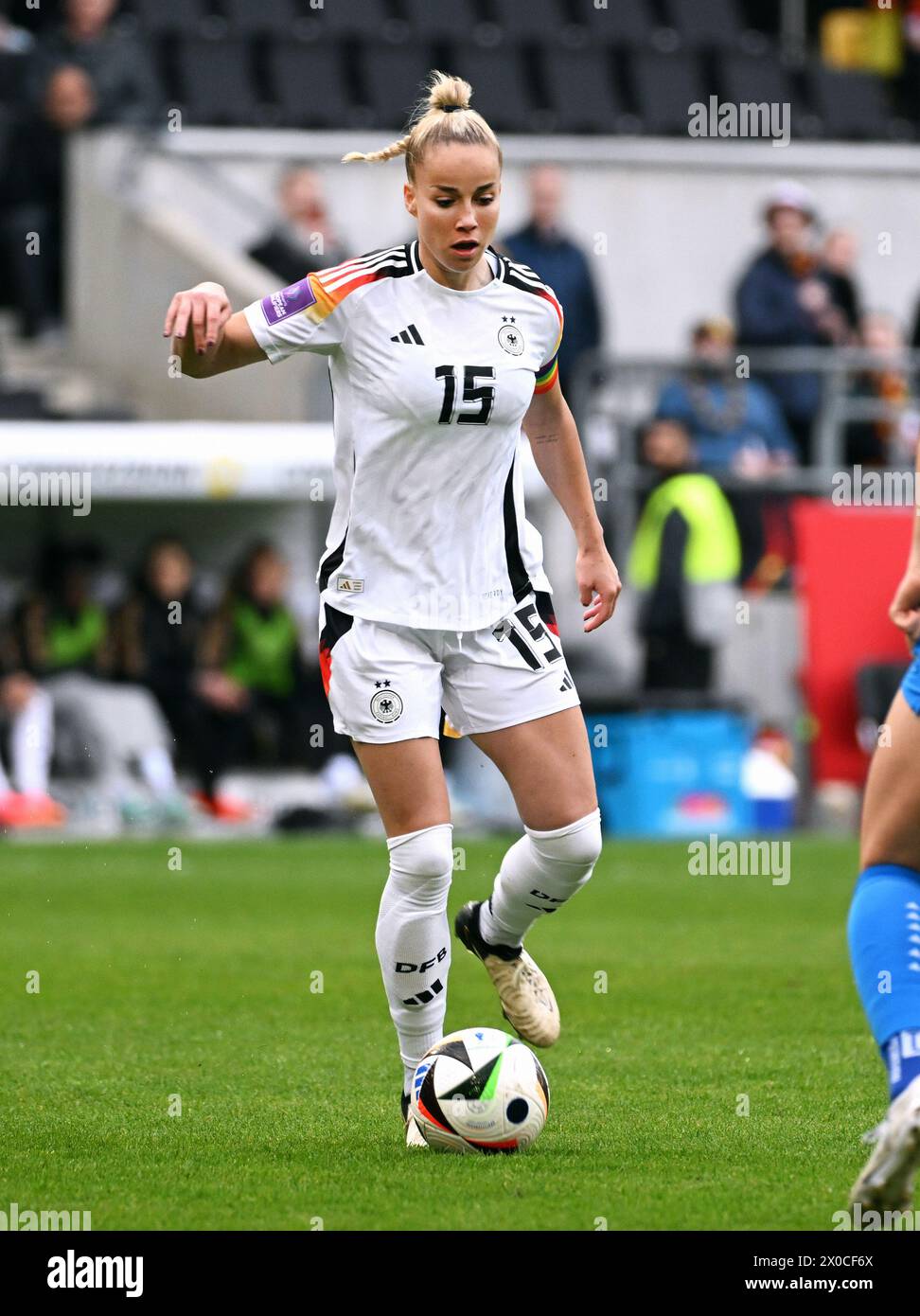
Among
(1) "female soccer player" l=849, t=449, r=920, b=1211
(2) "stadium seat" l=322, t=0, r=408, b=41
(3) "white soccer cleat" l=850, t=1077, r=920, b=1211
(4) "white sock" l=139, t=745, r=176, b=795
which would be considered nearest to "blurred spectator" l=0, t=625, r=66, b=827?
(4) "white sock" l=139, t=745, r=176, b=795

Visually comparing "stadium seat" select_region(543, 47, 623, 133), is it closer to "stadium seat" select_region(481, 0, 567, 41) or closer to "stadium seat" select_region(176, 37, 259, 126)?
"stadium seat" select_region(481, 0, 567, 41)

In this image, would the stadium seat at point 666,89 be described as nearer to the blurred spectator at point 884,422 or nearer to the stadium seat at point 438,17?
the stadium seat at point 438,17

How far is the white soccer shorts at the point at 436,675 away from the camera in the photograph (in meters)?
5.79

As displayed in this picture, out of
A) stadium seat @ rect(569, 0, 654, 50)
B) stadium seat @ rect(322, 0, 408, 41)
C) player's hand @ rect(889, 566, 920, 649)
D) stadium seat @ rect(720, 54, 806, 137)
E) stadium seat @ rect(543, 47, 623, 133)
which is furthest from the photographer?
stadium seat @ rect(569, 0, 654, 50)

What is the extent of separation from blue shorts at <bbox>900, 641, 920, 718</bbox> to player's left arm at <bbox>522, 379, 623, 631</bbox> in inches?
63.4

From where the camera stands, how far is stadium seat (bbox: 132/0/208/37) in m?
20.9

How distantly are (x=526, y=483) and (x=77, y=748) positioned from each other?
11.7ft

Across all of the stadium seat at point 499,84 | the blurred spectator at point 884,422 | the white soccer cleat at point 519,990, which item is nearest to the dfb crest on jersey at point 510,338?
the white soccer cleat at point 519,990

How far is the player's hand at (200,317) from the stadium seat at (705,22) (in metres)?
18.4

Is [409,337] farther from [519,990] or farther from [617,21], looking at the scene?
[617,21]

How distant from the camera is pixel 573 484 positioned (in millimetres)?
6250

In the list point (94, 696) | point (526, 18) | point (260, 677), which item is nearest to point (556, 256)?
point (260, 677)

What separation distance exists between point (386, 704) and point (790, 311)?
43.7 ft

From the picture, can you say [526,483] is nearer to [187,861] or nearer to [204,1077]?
[187,861]
